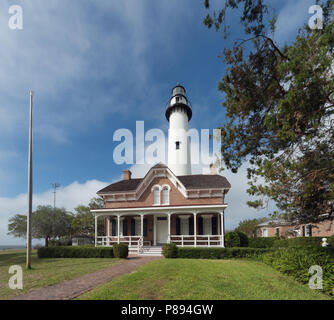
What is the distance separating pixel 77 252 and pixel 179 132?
18472mm

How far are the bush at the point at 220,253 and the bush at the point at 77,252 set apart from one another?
5431 mm

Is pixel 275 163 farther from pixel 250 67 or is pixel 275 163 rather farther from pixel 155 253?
pixel 155 253

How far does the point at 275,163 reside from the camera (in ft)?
26.1

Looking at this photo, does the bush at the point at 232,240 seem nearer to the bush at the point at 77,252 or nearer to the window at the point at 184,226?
the window at the point at 184,226

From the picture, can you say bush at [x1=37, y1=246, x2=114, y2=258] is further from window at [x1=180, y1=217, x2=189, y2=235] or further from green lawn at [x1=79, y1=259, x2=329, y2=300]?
green lawn at [x1=79, y1=259, x2=329, y2=300]

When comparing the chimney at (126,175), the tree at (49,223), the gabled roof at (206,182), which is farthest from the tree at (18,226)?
the gabled roof at (206,182)

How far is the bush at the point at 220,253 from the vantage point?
14.1 meters

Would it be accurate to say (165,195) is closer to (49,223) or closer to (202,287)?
(202,287)

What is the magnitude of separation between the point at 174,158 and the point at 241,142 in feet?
55.9

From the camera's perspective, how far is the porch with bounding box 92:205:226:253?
18.0 meters

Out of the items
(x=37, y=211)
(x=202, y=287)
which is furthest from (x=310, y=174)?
(x=37, y=211)

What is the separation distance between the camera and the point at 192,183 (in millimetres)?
21359

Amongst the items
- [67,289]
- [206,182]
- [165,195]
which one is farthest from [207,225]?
[67,289]

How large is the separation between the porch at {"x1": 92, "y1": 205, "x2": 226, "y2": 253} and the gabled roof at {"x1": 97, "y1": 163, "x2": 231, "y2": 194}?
2.66 meters
